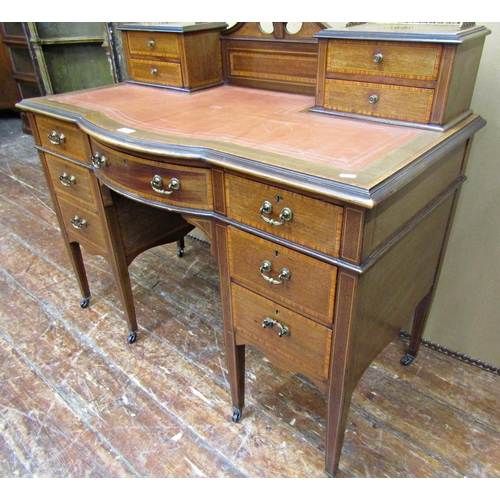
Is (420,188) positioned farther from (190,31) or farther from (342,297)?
(190,31)

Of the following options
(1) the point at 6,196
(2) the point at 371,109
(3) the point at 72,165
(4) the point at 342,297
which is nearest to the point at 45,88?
(1) the point at 6,196

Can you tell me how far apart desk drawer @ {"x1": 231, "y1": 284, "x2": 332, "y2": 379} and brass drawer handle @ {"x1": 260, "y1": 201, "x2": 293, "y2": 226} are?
9.3 inches

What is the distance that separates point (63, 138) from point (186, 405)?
1.00 m

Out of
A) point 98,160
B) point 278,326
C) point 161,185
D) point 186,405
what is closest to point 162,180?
point 161,185

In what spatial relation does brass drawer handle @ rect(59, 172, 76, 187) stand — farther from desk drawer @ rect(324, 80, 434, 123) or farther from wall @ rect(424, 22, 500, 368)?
wall @ rect(424, 22, 500, 368)

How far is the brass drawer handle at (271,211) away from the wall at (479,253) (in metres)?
0.78

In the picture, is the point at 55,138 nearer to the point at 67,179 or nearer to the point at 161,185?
the point at 67,179

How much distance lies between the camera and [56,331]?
185cm

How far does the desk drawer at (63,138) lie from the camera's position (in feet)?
4.65

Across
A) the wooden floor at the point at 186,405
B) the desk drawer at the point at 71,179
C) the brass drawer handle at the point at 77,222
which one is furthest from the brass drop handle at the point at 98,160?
the wooden floor at the point at 186,405

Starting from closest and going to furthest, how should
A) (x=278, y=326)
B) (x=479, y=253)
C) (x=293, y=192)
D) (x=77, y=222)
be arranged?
(x=293, y=192) < (x=278, y=326) < (x=479, y=253) < (x=77, y=222)

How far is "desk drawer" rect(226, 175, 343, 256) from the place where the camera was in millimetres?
887

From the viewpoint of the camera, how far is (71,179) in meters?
1.57

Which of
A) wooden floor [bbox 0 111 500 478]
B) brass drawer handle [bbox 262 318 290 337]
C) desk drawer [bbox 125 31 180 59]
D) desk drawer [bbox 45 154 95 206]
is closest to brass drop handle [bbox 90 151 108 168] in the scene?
desk drawer [bbox 45 154 95 206]
